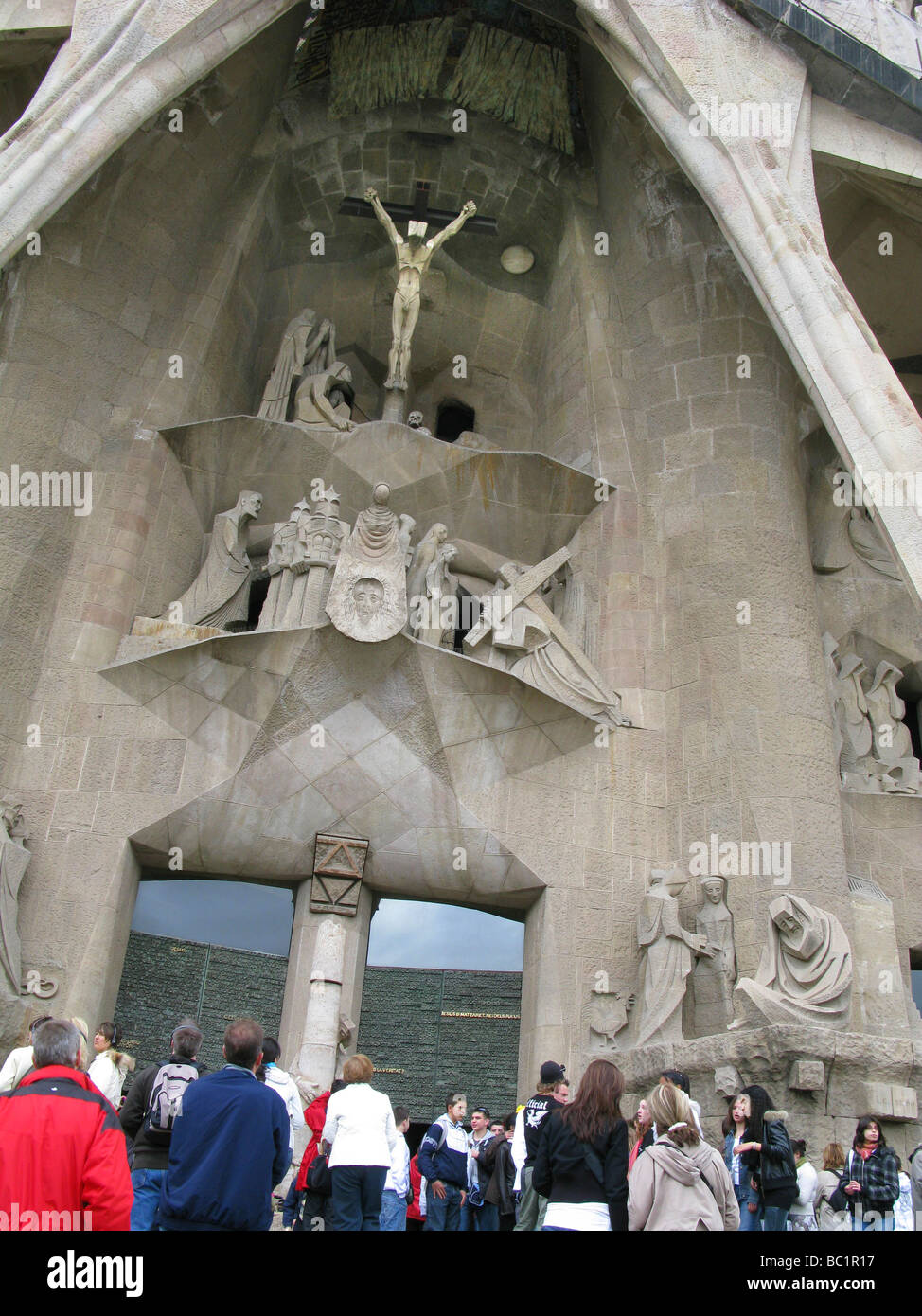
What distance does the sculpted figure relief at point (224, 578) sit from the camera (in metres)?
10.4

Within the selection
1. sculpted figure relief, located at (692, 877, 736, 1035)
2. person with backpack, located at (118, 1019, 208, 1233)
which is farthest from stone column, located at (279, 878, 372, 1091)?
person with backpack, located at (118, 1019, 208, 1233)

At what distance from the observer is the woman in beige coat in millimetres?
3342

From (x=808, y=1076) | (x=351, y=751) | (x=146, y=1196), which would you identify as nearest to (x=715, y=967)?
(x=808, y=1076)

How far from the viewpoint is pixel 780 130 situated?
31.1 ft

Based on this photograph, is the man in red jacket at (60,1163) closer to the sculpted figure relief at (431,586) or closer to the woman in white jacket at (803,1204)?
the woman in white jacket at (803,1204)

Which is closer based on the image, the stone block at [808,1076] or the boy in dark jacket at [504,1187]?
the boy in dark jacket at [504,1187]

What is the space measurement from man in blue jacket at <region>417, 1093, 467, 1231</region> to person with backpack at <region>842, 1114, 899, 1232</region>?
194 centimetres

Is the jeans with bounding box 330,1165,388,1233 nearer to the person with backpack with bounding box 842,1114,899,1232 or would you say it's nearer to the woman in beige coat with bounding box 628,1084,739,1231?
the woman in beige coat with bounding box 628,1084,739,1231

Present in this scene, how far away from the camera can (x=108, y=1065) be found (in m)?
5.41

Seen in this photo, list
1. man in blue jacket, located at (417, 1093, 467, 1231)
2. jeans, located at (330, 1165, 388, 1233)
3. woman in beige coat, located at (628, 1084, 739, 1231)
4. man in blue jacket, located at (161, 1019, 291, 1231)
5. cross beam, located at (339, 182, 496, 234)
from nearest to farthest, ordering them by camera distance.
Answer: man in blue jacket, located at (161, 1019, 291, 1231) → woman in beige coat, located at (628, 1084, 739, 1231) → jeans, located at (330, 1165, 388, 1233) → man in blue jacket, located at (417, 1093, 467, 1231) → cross beam, located at (339, 182, 496, 234)

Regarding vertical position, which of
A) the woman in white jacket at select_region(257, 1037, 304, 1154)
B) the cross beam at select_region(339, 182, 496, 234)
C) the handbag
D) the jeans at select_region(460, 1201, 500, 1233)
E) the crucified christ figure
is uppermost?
the cross beam at select_region(339, 182, 496, 234)

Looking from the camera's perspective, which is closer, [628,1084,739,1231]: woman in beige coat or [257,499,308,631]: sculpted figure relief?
[628,1084,739,1231]: woman in beige coat

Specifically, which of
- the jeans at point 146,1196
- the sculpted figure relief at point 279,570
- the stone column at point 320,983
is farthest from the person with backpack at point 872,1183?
the sculpted figure relief at point 279,570

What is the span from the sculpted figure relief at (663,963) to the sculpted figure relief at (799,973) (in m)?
0.49
